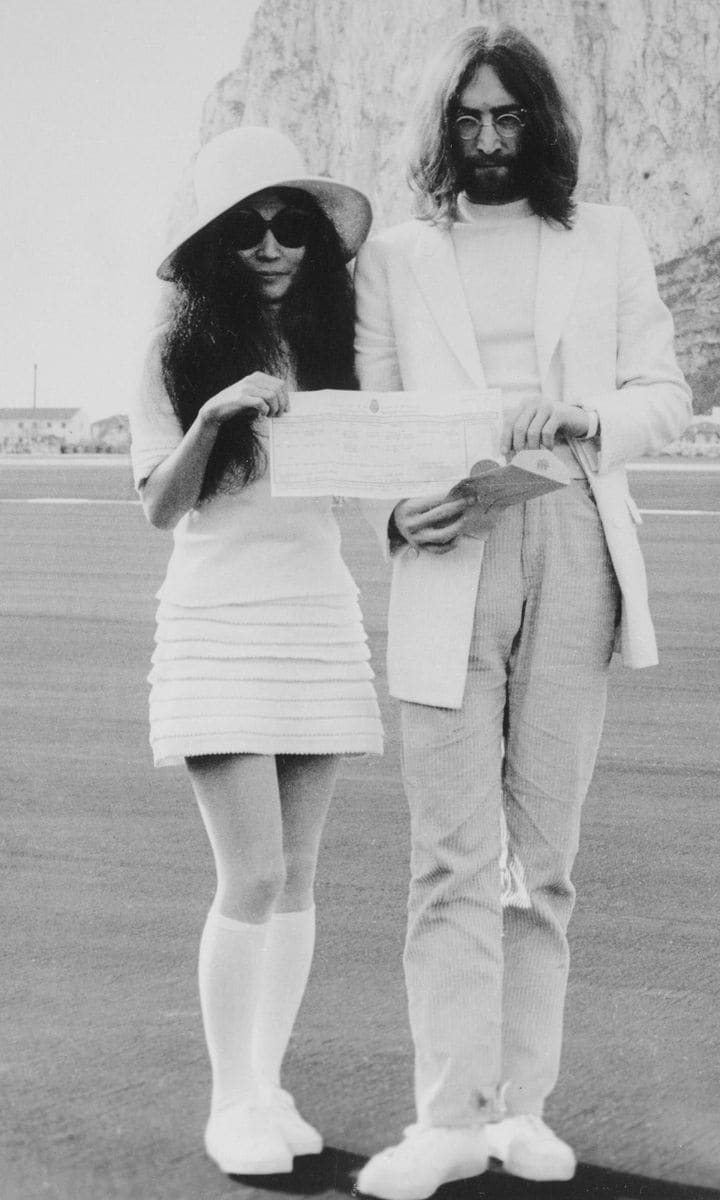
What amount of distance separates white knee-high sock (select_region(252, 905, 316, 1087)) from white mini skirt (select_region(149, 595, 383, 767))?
35 cm

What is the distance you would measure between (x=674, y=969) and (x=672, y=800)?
5.67 feet

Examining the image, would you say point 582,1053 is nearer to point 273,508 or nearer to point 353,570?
point 273,508

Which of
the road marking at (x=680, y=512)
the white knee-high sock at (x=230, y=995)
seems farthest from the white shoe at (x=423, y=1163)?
the road marking at (x=680, y=512)

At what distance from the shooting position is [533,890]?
2.91 metres

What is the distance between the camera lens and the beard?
2.93m

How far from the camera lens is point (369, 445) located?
113 inches

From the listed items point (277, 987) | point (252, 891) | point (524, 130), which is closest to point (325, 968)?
point (277, 987)

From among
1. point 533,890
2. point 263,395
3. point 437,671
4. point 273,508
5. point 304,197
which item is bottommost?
point 533,890

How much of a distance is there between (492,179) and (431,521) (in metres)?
0.60

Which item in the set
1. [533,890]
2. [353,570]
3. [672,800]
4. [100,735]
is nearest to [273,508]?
[533,890]

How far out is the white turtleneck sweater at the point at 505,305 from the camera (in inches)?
115

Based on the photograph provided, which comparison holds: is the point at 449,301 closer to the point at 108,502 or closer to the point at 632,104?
the point at 108,502

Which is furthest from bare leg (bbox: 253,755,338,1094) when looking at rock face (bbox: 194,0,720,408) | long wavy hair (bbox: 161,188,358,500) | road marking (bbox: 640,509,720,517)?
rock face (bbox: 194,0,720,408)

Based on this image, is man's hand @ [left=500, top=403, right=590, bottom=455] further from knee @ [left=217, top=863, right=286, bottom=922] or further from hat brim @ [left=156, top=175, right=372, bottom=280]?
knee @ [left=217, top=863, right=286, bottom=922]
